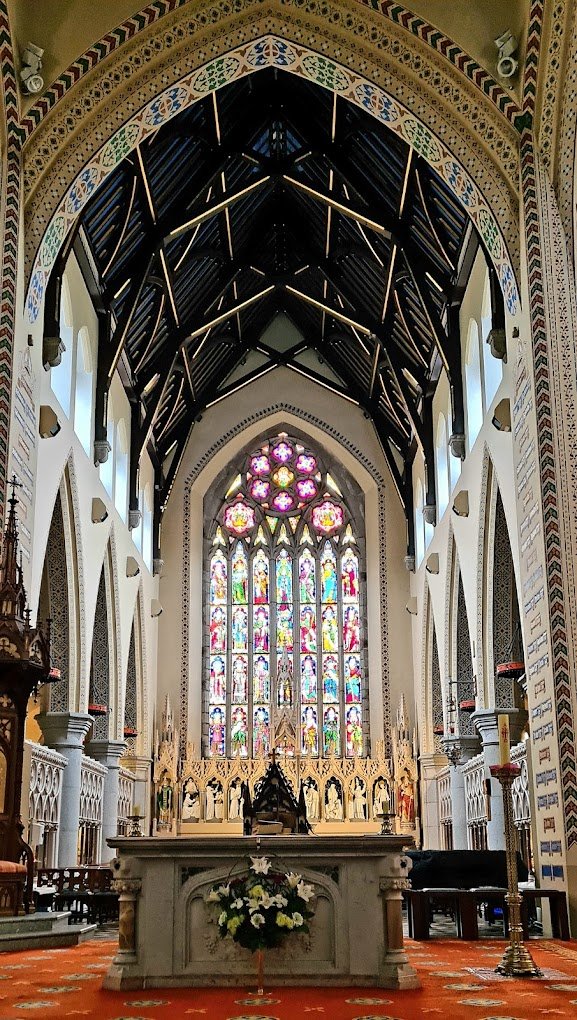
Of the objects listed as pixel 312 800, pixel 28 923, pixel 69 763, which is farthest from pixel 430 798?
pixel 28 923

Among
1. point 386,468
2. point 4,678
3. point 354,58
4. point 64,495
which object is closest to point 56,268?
point 64,495

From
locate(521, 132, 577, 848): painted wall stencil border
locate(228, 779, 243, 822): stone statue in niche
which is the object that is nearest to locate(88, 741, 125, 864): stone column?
locate(228, 779, 243, 822): stone statue in niche

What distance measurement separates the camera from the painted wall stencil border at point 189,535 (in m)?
22.9

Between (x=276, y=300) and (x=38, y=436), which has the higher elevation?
(x=276, y=300)

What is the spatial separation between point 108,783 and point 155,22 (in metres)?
12.0

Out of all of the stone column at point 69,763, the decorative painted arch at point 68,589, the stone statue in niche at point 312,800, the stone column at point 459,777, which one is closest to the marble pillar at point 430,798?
the stone statue in niche at point 312,800

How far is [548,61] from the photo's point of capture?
1145 cm

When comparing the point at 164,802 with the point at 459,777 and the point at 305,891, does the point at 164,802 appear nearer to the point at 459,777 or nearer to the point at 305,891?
the point at 459,777

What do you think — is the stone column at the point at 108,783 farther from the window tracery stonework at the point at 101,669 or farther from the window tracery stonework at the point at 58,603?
the window tracery stonework at the point at 58,603

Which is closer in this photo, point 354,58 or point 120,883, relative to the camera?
point 120,883

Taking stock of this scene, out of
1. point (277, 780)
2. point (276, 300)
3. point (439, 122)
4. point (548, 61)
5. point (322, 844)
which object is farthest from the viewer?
point (276, 300)

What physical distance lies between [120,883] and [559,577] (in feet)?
17.9

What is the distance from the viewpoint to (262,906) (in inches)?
246

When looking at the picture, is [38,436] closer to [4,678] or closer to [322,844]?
[4,678]
